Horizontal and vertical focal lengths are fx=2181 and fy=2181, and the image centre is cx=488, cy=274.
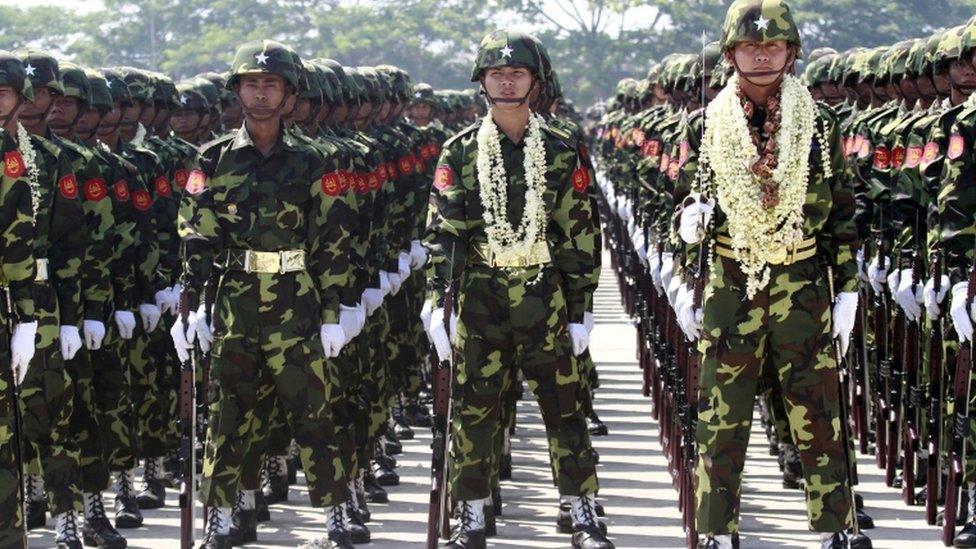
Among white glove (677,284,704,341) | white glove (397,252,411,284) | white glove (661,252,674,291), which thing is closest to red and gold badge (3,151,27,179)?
white glove (677,284,704,341)

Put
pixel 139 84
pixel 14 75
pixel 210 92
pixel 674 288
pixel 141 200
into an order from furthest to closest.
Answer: pixel 210 92 < pixel 139 84 < pixel 141 200 < pixel 674 288 < pixel 14 75

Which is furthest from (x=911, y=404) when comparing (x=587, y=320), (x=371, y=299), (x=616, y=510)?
(x=371, y=299)

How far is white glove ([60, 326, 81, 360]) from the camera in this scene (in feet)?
33.6

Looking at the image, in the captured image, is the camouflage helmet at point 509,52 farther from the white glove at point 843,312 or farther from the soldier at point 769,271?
the white glove at point 843,312

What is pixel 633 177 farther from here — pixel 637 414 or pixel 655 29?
pixel 655 29

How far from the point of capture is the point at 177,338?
10.1 metres

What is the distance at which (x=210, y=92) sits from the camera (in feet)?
46.6

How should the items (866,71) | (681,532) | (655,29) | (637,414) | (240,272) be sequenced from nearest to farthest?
(240,272) < (681,532) < (866,71) < (637,414) < (655,29)

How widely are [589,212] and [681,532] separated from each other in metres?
1.90

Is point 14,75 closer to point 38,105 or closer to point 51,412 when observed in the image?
point 38,105

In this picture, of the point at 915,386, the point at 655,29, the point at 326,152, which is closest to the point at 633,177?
the point at 915,386

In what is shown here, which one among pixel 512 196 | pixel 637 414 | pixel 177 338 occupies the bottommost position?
pixel 637 414

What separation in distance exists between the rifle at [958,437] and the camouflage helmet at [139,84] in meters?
5.32

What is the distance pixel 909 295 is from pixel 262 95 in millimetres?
3393
